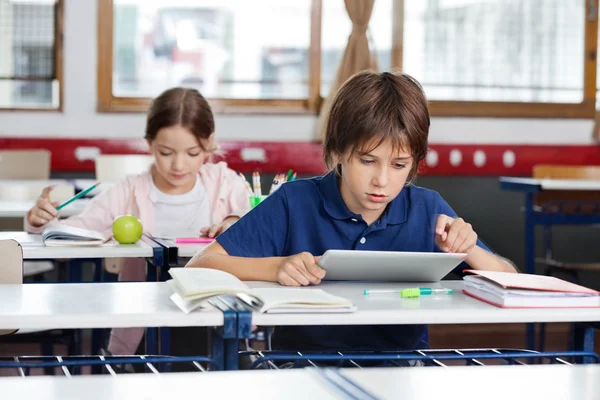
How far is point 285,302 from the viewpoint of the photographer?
1.34 m

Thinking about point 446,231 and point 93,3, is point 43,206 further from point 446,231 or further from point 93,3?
point 93,3

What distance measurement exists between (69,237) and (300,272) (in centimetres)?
90

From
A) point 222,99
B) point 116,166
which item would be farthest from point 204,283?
point 222,99

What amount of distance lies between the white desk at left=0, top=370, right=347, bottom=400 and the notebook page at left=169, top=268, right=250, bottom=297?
1.22 ft

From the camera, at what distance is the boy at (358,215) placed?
5.73 ft

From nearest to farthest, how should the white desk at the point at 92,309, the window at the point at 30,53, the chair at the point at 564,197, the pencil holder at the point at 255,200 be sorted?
the white desk at the point at 92,309 < the pencil holder at the point at 255,200 < the chair at the point at 564,197 < the window at the point at 30,53

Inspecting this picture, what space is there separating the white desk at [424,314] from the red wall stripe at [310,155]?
3094 millimetres

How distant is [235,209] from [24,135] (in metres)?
1.92

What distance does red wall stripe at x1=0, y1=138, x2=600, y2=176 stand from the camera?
4.43 metres

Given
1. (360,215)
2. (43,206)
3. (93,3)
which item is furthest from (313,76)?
(360,215)

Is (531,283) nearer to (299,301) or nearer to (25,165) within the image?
(299,301)

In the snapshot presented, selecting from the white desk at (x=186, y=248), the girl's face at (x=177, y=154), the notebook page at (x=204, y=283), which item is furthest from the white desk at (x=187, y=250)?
the notebook page at (x=204, y=283)

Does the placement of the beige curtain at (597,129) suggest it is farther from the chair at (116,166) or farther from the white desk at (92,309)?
the white desk at (92,309)

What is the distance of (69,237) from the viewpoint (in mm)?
2311
